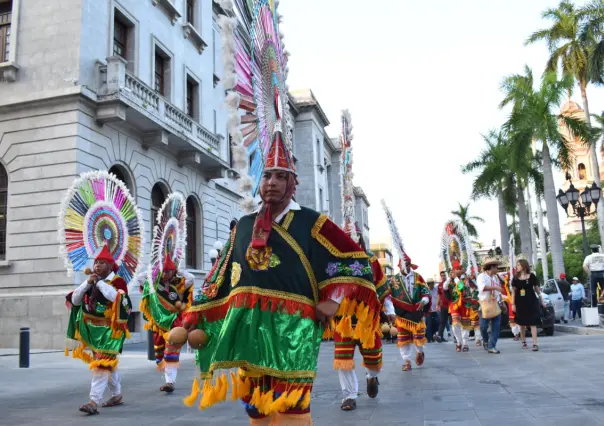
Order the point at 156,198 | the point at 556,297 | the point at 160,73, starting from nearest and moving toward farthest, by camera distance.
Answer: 1. the point at 156,198
2. the point at 556,297
3. the point at 160,73

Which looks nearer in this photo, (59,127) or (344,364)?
(344,364)

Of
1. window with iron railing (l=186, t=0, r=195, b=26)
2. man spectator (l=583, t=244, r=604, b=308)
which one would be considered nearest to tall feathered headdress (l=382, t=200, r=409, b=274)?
man spectator (l=583, t=244, r=604, b=308)

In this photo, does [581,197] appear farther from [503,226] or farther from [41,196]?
[41,196]

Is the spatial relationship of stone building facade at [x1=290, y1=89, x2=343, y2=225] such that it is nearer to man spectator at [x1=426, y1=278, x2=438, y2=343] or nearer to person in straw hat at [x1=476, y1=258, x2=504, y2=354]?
man spectator at [x1=426, y1=278, x2=438, y2=343]

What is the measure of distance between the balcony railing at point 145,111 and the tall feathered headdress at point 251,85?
1200 centimetres

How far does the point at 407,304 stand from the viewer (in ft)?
32.4

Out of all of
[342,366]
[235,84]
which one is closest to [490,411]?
[342,366]

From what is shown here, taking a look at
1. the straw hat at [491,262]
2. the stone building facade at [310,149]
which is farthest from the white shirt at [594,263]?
the stone building facade at [310,149]

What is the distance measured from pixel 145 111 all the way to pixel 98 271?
37.5 feet

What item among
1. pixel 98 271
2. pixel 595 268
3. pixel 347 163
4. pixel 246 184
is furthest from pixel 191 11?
pixel 246 184

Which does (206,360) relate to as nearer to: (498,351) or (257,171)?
(257,171)

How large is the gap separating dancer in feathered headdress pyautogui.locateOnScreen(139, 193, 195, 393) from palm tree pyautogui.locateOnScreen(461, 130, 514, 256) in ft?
95.0

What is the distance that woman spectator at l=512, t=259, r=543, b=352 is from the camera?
40.8ft

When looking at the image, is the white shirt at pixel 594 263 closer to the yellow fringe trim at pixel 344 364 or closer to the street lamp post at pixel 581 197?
the street lamp post at pixel 581 197
